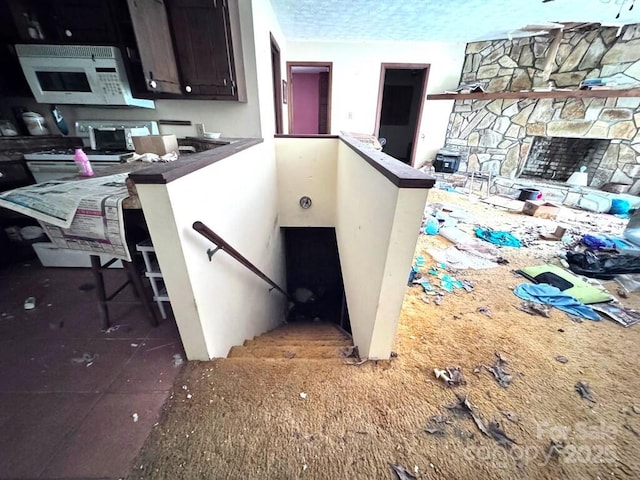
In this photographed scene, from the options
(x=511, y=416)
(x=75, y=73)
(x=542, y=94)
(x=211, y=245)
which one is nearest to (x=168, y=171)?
(x=211, y=245)

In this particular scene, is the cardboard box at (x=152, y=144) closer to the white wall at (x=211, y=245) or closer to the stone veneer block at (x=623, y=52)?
the white wall at (x=211, y=245)

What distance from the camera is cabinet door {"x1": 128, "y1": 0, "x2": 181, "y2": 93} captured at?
1.71 metres

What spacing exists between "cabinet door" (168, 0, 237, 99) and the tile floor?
1823 millimetres

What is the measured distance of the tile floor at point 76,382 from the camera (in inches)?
34.7

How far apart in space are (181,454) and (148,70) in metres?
2.40

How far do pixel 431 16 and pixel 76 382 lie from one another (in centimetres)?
491

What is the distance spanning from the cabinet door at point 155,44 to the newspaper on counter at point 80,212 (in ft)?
4.13

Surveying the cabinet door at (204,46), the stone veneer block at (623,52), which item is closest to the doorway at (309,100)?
the cabinet door at (204,46)

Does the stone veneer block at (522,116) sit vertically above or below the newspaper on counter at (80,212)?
above

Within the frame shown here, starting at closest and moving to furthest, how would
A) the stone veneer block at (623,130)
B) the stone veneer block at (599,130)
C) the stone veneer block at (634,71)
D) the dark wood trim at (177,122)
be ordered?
the dark wood trim at (177,122)
the stone veneer block at (634,71)
the stone veneer block at (623,130)
the stone veneer block at (599,130)

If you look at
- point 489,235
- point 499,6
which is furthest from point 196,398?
point 499,6

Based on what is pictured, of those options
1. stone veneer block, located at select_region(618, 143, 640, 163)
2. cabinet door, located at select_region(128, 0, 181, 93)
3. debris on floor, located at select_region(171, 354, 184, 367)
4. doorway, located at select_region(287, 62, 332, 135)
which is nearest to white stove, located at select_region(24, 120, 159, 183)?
cabinet door, located at select_region(128, 0, 181, 93)

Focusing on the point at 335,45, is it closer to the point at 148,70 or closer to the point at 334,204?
the point at 334,204

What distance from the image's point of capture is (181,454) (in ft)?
2.90
